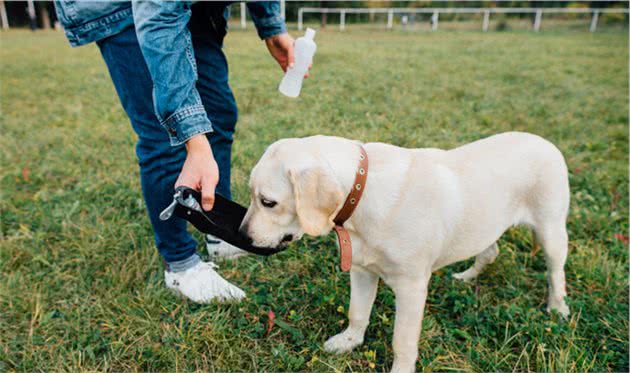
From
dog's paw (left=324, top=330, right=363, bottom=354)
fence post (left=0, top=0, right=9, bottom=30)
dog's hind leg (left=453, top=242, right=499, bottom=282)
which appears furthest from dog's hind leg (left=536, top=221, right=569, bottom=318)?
fence post (left=0, top=0, right=9, bottom=30)

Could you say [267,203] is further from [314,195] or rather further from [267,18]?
[267,18]

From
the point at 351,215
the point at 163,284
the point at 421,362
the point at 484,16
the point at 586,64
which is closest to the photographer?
the point at 351,215

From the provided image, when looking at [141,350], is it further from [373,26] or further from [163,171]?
[373,26]

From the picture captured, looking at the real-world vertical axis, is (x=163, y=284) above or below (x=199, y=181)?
below

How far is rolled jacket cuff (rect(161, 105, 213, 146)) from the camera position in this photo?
189cm

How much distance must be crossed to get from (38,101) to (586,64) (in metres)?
11.5

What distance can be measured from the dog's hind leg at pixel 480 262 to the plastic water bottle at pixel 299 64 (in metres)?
1.53

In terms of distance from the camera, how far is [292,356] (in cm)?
225

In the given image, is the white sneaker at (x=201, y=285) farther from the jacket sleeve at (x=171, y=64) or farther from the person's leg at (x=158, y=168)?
the jacket sleeve at (x=171, y=64)

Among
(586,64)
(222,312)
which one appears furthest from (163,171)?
(586,64)

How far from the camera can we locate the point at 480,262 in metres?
2.87

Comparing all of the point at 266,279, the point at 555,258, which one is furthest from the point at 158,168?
the point at 555,258

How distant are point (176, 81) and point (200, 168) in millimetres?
369

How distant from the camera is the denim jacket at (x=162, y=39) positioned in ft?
5.85
